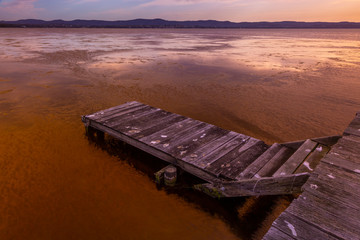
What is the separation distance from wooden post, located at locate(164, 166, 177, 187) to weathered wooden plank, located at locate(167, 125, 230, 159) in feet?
1.20

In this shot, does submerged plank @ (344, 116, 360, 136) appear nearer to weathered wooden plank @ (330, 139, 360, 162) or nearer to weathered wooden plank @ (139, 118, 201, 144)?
weathered wooden plank @ (330, 139, 360, 162)

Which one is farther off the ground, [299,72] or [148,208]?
[299,72]

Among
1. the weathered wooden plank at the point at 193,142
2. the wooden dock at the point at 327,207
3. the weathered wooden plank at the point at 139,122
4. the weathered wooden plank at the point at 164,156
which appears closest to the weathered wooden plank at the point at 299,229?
the wooden dock at the point at 327,207

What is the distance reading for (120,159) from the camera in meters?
6.69

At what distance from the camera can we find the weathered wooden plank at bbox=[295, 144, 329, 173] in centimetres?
441

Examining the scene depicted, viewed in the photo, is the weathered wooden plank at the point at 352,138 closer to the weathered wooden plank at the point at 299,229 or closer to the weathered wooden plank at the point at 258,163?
the weathered wooden plank at the point at 258,163

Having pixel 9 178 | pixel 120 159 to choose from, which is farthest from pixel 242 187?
pixel 9 178

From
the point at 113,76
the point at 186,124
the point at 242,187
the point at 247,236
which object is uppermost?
the point at 113,76

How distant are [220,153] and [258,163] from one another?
0.94 metres

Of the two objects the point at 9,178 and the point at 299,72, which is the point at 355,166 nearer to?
the point at 9,178

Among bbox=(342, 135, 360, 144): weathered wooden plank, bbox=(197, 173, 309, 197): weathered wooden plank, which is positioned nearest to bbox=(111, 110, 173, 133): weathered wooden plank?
bbox=(197, 173, 309, 197): weathered wooden plank

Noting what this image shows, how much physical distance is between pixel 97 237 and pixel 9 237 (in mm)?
1688

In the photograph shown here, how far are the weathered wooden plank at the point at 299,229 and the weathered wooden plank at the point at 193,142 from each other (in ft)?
9.68

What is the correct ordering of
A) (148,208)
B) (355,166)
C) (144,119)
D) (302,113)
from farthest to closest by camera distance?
(302,113) < (144,119) < (148,208) < (355,166)
